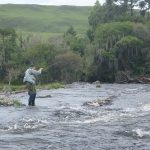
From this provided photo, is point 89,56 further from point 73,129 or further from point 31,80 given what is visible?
point 73,129

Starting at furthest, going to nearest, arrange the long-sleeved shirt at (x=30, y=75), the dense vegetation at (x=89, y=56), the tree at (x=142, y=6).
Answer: the tree at (x=142, y=6) < the dense vegetation at (x=89, y=56) < the long-sleeved shirt at (x=30, y=75)

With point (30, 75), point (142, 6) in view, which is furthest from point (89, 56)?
point (30, 75)

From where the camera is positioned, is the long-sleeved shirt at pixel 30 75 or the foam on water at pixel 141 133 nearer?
the foam on water at pixel 141 133

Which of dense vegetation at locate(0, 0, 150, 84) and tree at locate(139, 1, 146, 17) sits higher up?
tree at locate(139, 1, 146, 17)

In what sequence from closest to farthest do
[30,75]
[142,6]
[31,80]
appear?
[31,80] < [30,75] < [142,6]

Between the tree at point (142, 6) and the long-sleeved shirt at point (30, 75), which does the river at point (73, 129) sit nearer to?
the long-sleeved shirt at point (30, 75)

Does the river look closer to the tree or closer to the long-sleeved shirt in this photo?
the long-sleeved shirt

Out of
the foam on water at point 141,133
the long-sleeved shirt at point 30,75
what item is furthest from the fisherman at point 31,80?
the foam on water at point 141,133

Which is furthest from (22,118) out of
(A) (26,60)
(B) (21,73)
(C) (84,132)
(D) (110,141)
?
(A) (26,60)

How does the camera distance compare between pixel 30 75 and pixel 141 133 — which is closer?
pixel 141 133

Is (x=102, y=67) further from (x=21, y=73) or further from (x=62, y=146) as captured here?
(x=62, y=146)

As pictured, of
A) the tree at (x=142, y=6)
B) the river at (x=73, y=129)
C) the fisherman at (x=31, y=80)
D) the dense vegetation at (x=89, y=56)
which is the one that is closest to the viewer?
the river at (x=73, y=129)

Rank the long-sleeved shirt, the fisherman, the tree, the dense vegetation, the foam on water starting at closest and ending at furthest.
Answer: the foam on water
the fisherman
the long-sleeved shirt
the dense vegetation
the tree

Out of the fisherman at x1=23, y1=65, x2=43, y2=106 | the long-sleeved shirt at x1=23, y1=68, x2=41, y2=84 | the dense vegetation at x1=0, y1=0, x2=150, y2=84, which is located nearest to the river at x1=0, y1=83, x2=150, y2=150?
the fisherman at x1=23, y1=65, x2=43, y2=106
